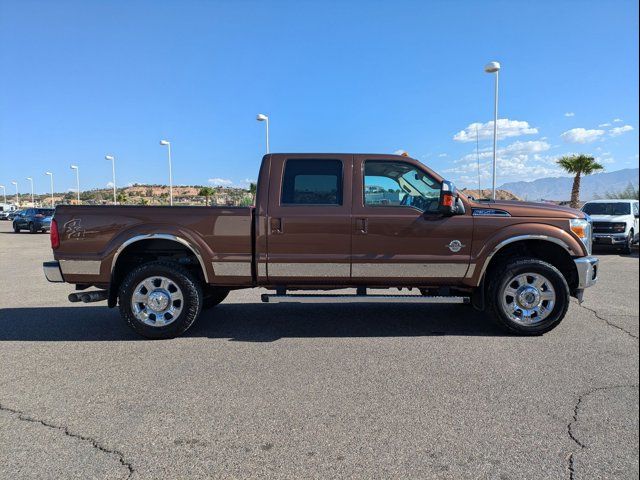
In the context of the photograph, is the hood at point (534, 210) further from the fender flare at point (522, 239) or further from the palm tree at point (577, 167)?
the palm tree at point (577, 167)

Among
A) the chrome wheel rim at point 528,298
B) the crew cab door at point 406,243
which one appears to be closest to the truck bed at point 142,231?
the crew cab door at point 406,243

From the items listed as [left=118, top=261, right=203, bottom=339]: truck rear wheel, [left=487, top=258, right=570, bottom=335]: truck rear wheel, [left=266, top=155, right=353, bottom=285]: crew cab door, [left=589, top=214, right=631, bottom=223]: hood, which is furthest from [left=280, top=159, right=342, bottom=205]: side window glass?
[left=589, top=214, right=631, bottom=223]: hood

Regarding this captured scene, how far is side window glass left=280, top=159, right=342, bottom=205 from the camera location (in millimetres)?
5367

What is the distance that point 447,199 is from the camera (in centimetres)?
507

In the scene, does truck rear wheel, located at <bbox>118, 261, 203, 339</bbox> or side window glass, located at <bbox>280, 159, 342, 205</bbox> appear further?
side window glass, located at <bbox>280, 159, 342, 205</bbox>

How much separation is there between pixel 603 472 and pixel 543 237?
3093 mm

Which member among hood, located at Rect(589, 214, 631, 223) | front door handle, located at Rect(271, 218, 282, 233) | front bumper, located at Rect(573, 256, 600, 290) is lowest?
front bumper, located at Rect(573, 256, 600, 290)

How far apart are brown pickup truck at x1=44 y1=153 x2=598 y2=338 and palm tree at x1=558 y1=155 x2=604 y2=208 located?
89.0ft

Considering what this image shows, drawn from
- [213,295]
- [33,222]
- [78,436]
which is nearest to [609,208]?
[213,295]

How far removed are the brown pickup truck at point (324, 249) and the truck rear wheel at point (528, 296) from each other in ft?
0.04

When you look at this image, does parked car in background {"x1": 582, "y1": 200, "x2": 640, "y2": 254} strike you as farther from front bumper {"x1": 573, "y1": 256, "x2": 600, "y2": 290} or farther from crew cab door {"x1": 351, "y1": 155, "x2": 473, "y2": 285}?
crew cab door {"x1": 351, "y1": 155, "x2": 473, "y2": 285}

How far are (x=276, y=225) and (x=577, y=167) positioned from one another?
2995 cm

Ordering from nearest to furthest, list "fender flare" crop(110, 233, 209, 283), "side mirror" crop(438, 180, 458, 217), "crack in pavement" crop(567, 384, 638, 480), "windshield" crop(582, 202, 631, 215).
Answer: "crack in pavement" crop(567, 384, 638, 480) < "side mirror" crop(438, 180, 458, 217) < "fender flare" crop(110, 233, 209, 283) < "windshield" crop(582, 202, 631, 215)

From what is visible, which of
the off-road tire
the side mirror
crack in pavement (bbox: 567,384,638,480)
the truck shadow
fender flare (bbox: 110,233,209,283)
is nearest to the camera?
crack in pavement (bbox: 567,384,638,480)
